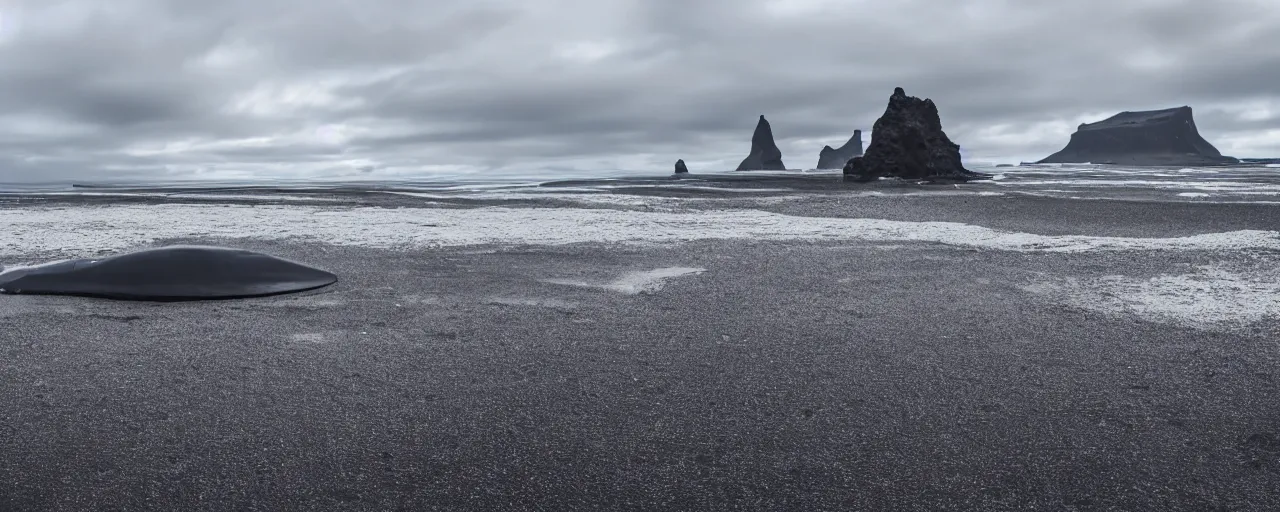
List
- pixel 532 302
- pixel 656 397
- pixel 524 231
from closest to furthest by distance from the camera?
pixel 656 397, pixel 532 302, pixel 524 231

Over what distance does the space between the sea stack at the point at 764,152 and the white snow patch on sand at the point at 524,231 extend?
171 meters

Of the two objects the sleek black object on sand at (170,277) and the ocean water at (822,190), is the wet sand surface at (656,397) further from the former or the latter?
the ocean water at (822,190)

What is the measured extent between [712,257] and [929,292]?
305 centimetres

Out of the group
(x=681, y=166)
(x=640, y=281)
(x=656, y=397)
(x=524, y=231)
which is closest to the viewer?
(x=656, y=397)

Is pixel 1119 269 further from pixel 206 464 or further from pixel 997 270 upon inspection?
pixel 206 464

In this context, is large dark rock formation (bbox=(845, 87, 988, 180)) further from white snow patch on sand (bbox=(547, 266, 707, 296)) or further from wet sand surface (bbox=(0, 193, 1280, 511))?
wet sand surface (bbox=(0, 193, 1280, 511))

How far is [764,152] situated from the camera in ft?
619

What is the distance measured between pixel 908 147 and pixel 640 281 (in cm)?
6533

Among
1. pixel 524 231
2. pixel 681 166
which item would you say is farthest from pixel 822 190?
pixel 681 166

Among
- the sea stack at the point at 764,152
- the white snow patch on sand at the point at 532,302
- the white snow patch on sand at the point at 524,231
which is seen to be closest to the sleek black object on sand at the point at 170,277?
the white snow patch on sand at the point at 532,302

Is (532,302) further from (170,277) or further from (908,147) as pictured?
(908,147)

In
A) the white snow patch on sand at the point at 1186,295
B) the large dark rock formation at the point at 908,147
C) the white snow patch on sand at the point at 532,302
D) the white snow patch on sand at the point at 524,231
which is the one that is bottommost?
A: the white snow patch on sand at the point at 1186,295

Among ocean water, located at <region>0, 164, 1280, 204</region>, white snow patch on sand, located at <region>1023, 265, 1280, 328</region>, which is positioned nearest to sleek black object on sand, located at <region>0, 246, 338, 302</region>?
white snow patch on sand, located at <region>1023, 265, 1280, 328</region>

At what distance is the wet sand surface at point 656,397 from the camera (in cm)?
276
